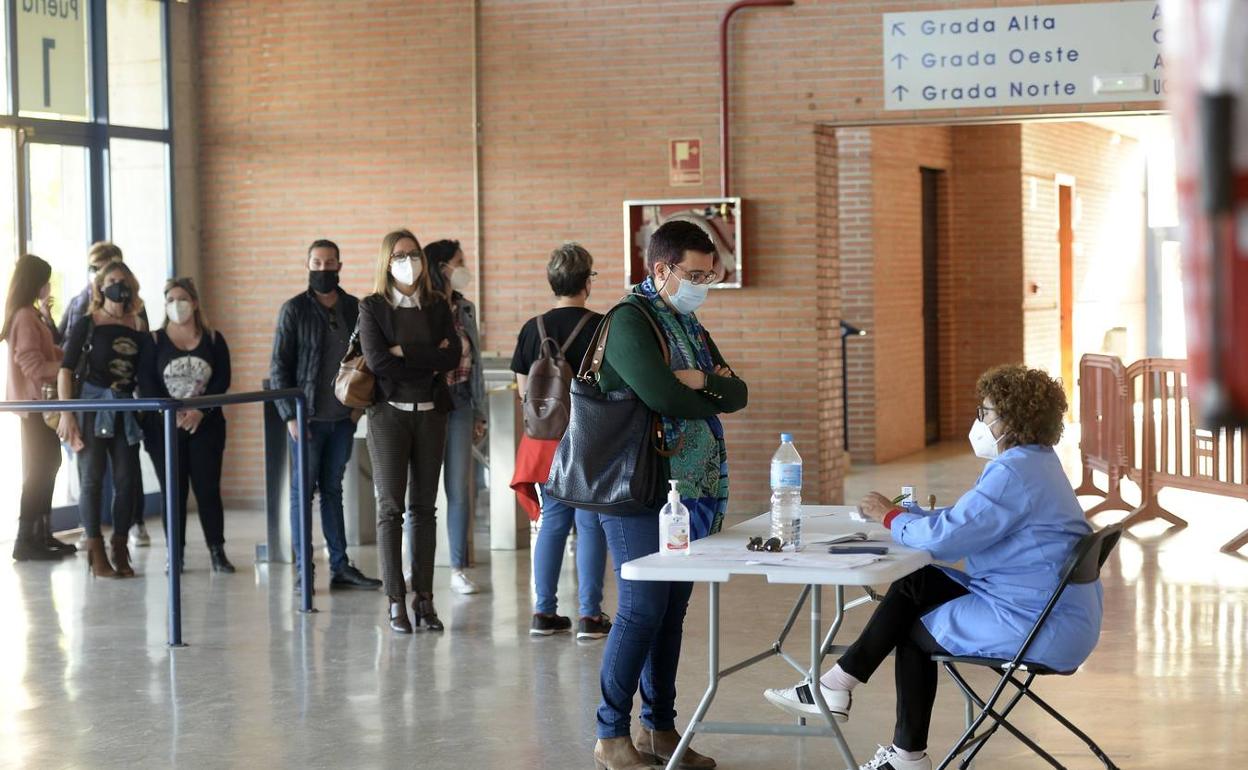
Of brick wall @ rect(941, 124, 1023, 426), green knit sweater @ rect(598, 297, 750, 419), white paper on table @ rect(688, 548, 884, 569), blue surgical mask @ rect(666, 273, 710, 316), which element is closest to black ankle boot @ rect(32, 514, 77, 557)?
green knit sweater @ rect(598, 297, 750, 419)

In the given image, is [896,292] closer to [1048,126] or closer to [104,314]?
[1048,126]

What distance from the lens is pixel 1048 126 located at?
52.0 ft

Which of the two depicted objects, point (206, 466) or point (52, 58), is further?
point (52, 58)

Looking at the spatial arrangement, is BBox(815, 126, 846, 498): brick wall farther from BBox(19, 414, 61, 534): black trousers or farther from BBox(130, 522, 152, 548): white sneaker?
BBox(19, 414, 61, 534): black trousers

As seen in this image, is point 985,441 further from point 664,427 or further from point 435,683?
point 435,683

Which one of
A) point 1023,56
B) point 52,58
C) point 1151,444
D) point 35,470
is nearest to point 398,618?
point 35,470

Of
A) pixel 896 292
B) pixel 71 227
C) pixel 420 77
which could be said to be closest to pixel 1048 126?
pixel 896 292

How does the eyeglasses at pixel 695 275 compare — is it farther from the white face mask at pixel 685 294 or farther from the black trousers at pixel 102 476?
the black trousers at pixel 102 476

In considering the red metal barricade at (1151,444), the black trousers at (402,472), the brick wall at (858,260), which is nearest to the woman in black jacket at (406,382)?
the black trousers at (402,472)

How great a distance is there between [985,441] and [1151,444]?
5584 mm

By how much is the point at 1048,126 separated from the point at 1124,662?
11.1 meters

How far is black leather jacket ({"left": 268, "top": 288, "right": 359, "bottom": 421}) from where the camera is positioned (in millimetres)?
7176

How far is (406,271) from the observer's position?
602 centimetres

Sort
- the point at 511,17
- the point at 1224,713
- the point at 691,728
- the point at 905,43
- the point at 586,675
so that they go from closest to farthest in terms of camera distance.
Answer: the point at 691,728 → the point at 1224,713 → the point at 586,675 → the point at 905,43 → the point at 511,17
